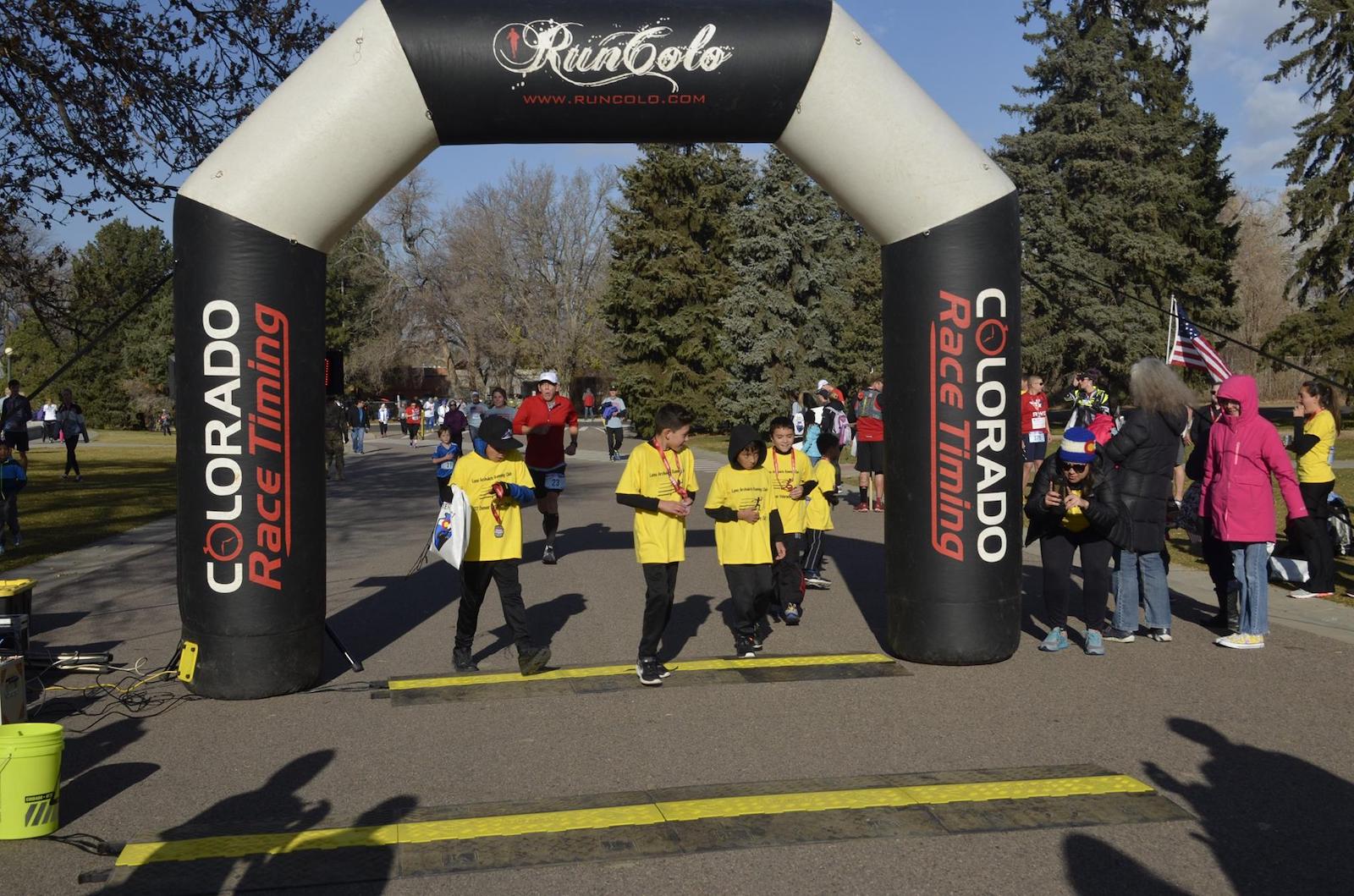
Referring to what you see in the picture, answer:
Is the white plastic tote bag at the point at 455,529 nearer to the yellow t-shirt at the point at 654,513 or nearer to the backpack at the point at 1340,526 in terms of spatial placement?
the yellow t-shirt at the point at 654,513

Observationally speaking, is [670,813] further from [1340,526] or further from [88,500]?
[88,500]

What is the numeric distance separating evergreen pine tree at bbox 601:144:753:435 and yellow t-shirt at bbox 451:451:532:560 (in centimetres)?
3911

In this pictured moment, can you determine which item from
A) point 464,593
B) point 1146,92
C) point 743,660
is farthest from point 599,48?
point 1146,92

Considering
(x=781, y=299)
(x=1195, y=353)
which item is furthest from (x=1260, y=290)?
(x=1195, y=353)

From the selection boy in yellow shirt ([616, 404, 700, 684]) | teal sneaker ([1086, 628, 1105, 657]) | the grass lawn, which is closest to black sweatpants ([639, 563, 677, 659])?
boy in yellow shirt ([616, 404, 700, 684])

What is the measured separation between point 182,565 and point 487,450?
82.2 inches

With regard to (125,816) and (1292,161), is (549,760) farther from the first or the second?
(1292,161)

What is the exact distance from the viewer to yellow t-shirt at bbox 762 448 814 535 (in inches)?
392

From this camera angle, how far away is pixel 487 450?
330 inches

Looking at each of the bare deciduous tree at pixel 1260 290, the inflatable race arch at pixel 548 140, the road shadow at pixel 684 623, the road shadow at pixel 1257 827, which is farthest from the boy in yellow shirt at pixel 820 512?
the bare deciduous tree at pixel 1260 290

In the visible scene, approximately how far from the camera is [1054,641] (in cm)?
873

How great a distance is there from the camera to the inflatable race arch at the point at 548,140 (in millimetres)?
7578

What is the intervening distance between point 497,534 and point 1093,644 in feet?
14.1

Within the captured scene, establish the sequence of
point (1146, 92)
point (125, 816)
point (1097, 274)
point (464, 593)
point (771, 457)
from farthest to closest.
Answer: point (1146, 92)
point (1097, 274)
point (771, 457)
point (464, 593)
point (125, 816)
